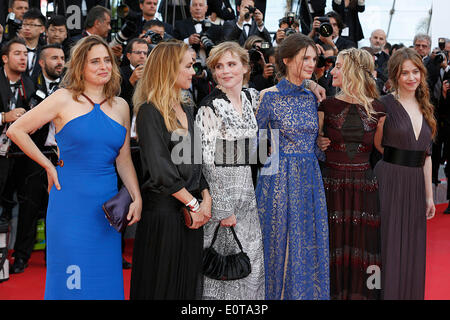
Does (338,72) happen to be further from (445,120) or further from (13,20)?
(445,120)

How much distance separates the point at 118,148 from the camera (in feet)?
8.45

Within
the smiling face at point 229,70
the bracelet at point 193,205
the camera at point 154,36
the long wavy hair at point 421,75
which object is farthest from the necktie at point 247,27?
the bracelet at point 193,205

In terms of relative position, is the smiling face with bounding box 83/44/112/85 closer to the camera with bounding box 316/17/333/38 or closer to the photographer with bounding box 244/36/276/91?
the photographer with bounding box 244/36/276/91

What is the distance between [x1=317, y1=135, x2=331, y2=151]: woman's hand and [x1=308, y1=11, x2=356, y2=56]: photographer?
1928 mm

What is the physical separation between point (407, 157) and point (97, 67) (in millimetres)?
1766

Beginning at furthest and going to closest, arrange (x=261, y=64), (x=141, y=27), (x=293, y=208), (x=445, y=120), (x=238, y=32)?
(x=445, y=120) → (x=141, y=27) → (x=238, y=32) → (x=261, y=64) → (x=293, y=208)

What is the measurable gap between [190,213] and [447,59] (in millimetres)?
5072

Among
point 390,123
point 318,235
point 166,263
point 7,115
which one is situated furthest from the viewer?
point 7,115

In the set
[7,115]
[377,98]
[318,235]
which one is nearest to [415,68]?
[377,98]

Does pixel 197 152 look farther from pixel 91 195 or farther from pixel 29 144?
pixel 29 144

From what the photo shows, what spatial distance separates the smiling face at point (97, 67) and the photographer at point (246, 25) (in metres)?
2.93

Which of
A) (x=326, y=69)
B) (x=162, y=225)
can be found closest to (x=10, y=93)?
(x=162, y=225)

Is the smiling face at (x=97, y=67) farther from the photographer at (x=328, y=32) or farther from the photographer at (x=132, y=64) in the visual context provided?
the photographer at (x=328, y=32)

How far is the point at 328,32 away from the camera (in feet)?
15.4
